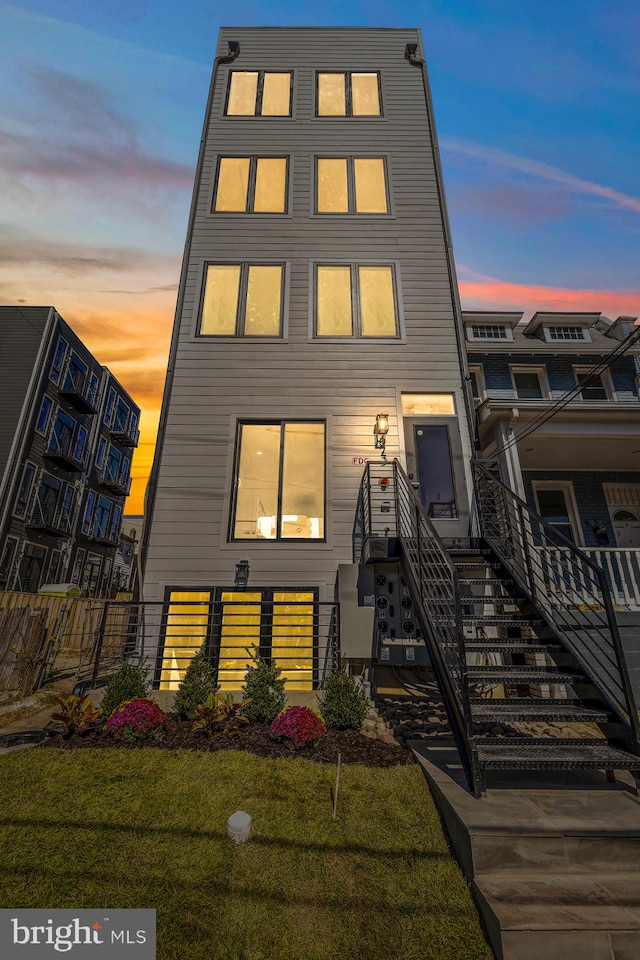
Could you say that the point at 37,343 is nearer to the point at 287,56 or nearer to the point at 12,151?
the point at 12,151

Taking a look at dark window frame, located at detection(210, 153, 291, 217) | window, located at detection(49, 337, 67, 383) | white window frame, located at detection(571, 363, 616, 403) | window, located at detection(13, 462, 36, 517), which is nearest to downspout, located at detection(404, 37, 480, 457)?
dark window frame, located at detection(210, 153, 291, 217)

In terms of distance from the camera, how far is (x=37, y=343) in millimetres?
20594

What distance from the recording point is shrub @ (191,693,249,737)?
4992mm

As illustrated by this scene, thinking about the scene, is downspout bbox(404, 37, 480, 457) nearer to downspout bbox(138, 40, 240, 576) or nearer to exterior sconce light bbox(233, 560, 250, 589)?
exterior sconce light bbox(233, 560, 250, 589)

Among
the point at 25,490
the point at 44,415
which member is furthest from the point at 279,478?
the point at 44,415

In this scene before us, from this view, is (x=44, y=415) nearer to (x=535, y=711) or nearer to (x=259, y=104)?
(x=259, y=104)

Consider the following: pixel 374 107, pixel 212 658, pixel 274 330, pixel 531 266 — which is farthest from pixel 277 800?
pixel 531 266

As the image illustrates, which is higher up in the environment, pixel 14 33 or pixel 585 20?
pixel 585 20

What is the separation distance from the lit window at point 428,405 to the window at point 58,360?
67.2 feet

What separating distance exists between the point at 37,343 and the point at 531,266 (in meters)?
26.7

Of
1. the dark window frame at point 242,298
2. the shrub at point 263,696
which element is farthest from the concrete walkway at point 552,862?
the dark window frame at point 242,298

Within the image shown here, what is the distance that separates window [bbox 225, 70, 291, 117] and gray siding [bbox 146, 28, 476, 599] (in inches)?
10.9

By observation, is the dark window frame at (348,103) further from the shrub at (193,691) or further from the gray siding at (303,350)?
the shrub at (193,691)

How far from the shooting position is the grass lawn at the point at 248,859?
7.55 ft
